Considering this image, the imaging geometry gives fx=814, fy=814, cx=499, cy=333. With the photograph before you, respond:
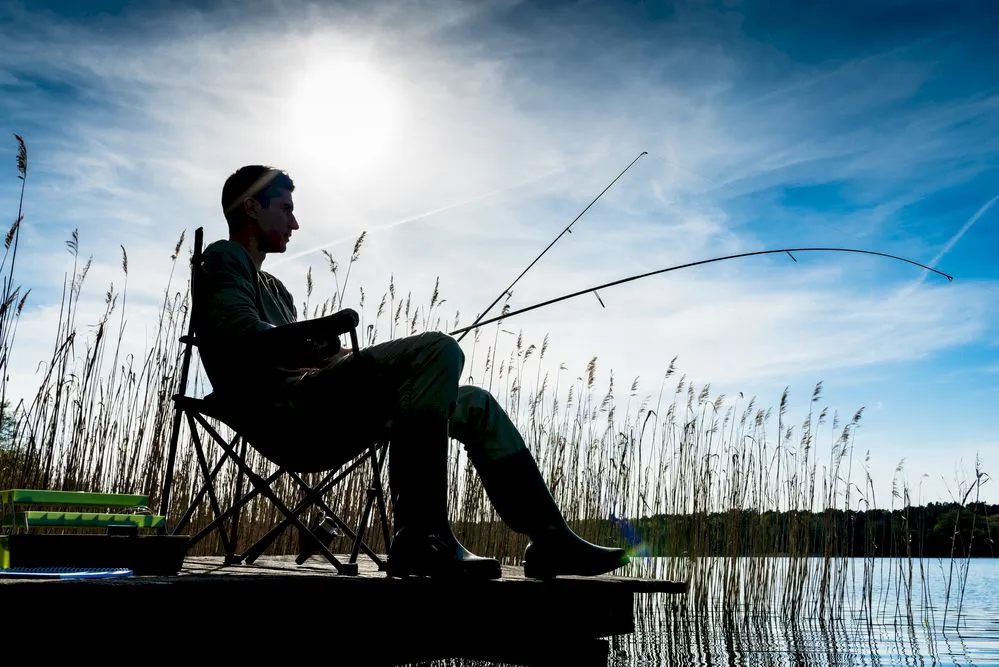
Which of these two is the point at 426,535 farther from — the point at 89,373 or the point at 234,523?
the point at 89,373

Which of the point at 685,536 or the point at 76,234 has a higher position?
the point at 76,234

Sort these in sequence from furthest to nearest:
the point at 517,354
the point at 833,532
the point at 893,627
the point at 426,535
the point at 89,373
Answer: the point at 517,354
the point at 833,532
the point at 893,627
the point at 89,373
the point at 426,535

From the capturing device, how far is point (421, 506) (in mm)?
2027

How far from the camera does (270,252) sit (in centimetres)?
258

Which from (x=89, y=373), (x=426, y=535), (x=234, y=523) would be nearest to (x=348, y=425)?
(x=426, y=535)

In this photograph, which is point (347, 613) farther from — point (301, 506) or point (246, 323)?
point (246, 323)

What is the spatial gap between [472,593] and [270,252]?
1.25 metres

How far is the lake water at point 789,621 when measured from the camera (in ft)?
11.8

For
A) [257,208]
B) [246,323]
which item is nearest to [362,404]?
[246,323]

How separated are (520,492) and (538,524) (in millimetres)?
104

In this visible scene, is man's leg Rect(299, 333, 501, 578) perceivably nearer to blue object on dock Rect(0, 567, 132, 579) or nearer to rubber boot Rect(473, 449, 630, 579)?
rubber boot Rect(473, 449, 630, 579)

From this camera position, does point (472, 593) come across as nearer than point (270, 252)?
Yes

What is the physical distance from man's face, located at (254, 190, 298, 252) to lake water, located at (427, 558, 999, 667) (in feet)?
7.19

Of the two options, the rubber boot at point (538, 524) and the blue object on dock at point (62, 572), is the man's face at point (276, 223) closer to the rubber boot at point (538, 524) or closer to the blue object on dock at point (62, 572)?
the rubber boot at point (538, 524)
